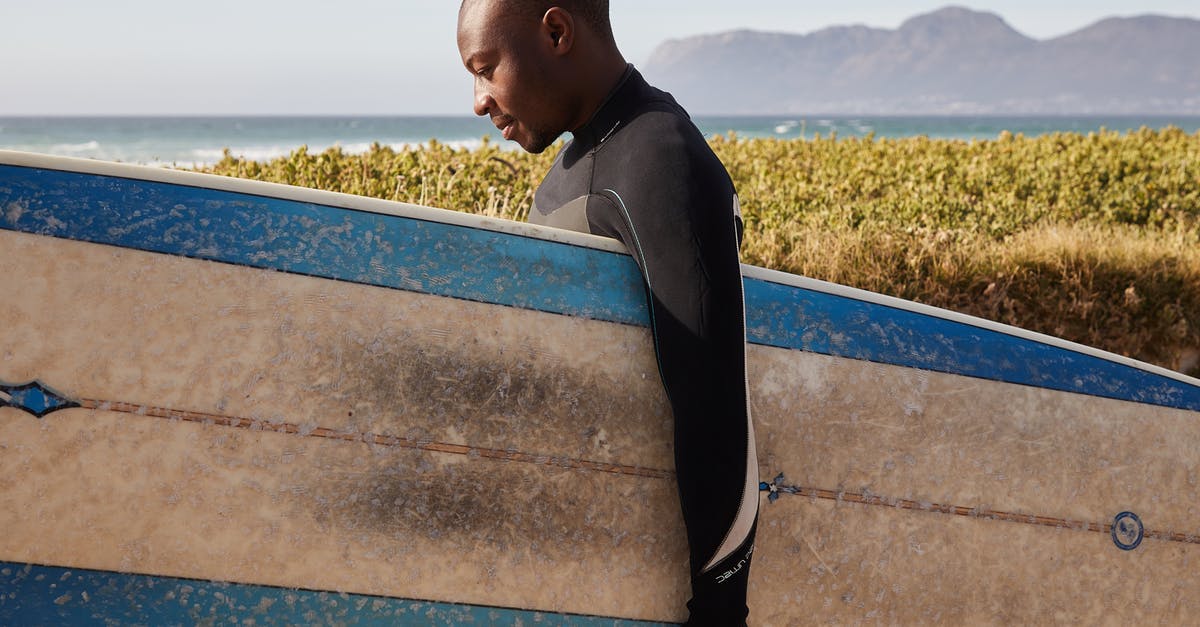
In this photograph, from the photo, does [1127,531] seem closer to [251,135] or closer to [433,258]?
[433,258]

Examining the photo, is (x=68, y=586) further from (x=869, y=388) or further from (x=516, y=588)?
(x=869, y=388)

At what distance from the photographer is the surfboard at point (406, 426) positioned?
5.97ft

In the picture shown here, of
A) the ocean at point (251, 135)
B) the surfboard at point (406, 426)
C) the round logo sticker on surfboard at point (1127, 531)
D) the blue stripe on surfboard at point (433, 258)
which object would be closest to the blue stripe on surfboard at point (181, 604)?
the surfboard at point (406, 426)

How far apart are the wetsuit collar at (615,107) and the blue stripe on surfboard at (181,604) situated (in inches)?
40.3

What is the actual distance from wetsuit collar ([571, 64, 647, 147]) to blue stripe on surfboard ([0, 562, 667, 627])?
3.36 feet

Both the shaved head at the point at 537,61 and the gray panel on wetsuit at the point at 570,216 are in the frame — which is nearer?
the shaved head at the point at 537,61

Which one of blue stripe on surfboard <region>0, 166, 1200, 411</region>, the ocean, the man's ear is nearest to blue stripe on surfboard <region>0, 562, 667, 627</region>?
blue stripe on surfboard <region>0, 166, 1200, 411</region>

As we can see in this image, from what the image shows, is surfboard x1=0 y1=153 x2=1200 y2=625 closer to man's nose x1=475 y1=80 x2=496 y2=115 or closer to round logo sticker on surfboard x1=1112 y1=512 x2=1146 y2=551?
man's nose x1=475 y1=80 x2=496 y2=115

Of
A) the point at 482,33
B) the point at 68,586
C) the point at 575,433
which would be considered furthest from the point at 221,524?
the point at 482,33

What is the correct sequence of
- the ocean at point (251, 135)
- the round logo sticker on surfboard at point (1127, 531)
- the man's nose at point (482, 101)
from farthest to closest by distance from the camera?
the ocean at point (251, 135) < the round logo sticker on surfboard at point (1127, 531) < the man's nose at point (482, 101)

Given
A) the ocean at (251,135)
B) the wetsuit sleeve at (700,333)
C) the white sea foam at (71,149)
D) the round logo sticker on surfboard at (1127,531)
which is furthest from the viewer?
the white sea foam at (71,149)

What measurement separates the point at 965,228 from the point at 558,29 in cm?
391

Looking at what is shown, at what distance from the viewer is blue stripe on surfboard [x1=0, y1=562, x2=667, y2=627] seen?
6.00 feet

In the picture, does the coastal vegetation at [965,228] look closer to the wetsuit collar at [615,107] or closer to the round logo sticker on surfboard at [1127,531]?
the wetsuit collar at [615,107]
